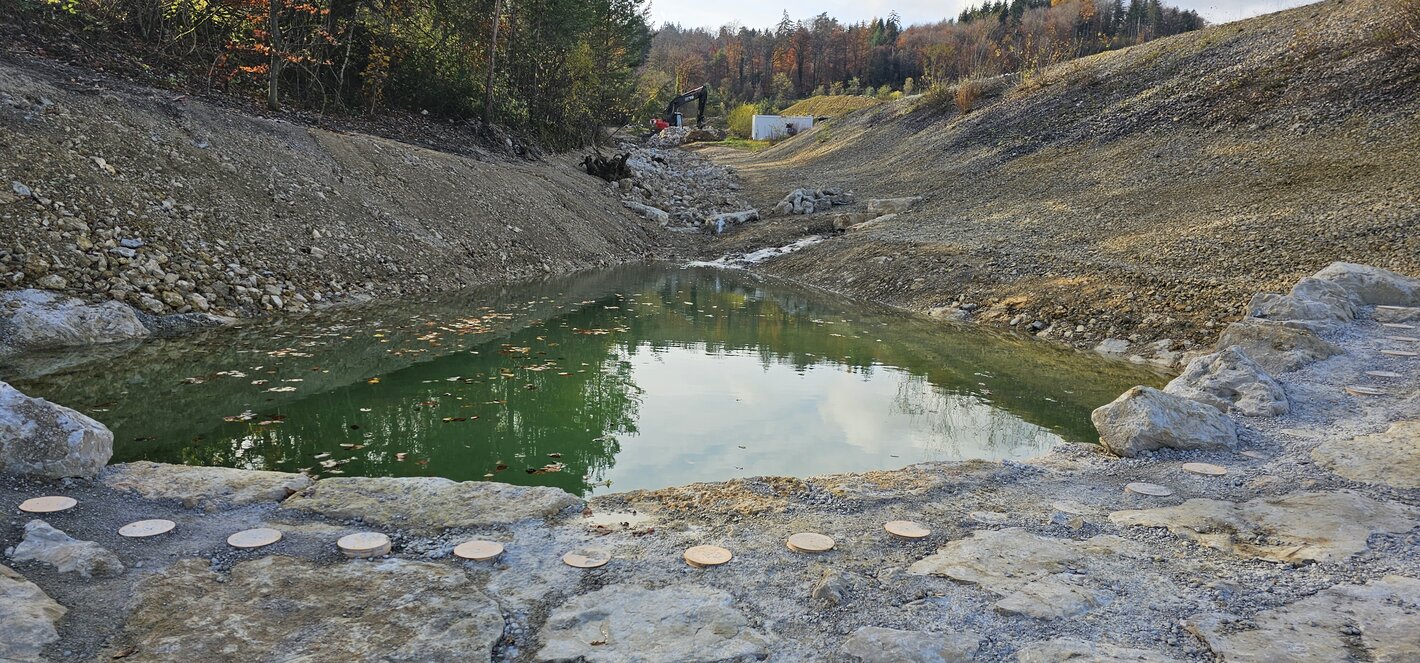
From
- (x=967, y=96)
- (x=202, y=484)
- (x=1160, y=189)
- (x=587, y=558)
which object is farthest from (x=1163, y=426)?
(x=967, y=96)

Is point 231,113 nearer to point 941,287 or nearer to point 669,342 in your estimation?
point 669,342

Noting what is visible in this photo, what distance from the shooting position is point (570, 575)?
3.08m

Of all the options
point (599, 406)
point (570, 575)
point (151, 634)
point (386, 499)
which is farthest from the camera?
point (599, 406)

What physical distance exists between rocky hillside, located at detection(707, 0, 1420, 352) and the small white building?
2721cm

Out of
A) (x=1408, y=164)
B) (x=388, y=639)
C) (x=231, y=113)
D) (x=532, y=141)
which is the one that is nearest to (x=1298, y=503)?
(x=388, y=639)

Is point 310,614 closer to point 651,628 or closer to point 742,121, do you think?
point 651,628

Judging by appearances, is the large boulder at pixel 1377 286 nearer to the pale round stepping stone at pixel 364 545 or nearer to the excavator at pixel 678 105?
the pale round stepping stone at pixel 364 545

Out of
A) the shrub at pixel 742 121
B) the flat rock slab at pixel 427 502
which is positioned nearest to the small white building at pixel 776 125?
the shrub at pixel 742 121

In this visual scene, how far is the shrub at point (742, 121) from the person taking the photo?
5834 centimetres

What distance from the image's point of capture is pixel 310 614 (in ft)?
8.65

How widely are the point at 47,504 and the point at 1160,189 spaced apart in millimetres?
15839

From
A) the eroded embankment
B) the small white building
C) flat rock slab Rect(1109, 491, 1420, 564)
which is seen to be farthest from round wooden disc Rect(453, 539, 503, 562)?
the small white building

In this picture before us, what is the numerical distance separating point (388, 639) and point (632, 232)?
55.2ft

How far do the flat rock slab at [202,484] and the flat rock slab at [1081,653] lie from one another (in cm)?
333
